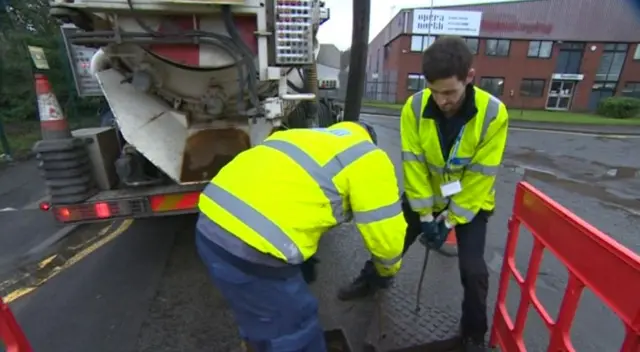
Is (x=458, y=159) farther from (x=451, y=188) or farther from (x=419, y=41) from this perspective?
(x=419, y=41)

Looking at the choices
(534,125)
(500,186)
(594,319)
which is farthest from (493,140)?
(534,125)

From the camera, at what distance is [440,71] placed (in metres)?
1.76

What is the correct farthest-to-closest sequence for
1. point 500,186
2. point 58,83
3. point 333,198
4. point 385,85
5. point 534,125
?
point 385,85, point 534,125, point 58,83, point 500,186, point 333,198

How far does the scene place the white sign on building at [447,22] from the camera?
26688 millimetres

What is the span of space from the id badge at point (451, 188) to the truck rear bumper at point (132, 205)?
189cm

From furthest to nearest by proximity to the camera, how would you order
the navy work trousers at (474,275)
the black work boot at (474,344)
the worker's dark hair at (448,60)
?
the black work boot at (474,344)
the navy work trousers at (474,275)
the worker's dark hair at (448,60)

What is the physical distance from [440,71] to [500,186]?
4.84m

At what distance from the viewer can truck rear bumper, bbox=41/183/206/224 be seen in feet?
9.04

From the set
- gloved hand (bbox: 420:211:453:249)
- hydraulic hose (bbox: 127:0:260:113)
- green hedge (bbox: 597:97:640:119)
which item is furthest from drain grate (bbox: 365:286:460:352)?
green hedge (bbox: 597:97:640:119)

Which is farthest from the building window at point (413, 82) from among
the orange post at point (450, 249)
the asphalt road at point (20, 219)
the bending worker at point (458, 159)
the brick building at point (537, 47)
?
the bending worker at point (458, 159)

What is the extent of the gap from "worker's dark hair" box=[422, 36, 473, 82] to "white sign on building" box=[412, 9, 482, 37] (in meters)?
27.5

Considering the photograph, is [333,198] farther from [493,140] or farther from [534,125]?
[534,125]

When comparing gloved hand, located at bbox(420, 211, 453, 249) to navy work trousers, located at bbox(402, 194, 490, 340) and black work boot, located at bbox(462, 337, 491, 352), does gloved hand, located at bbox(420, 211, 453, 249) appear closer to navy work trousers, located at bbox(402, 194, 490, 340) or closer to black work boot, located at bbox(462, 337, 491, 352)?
navy work trousers, located at bbox(402, 194, 490, 340)

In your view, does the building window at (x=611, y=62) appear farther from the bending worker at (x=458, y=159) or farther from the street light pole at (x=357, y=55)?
the bending worker at (x=458, y=159)
